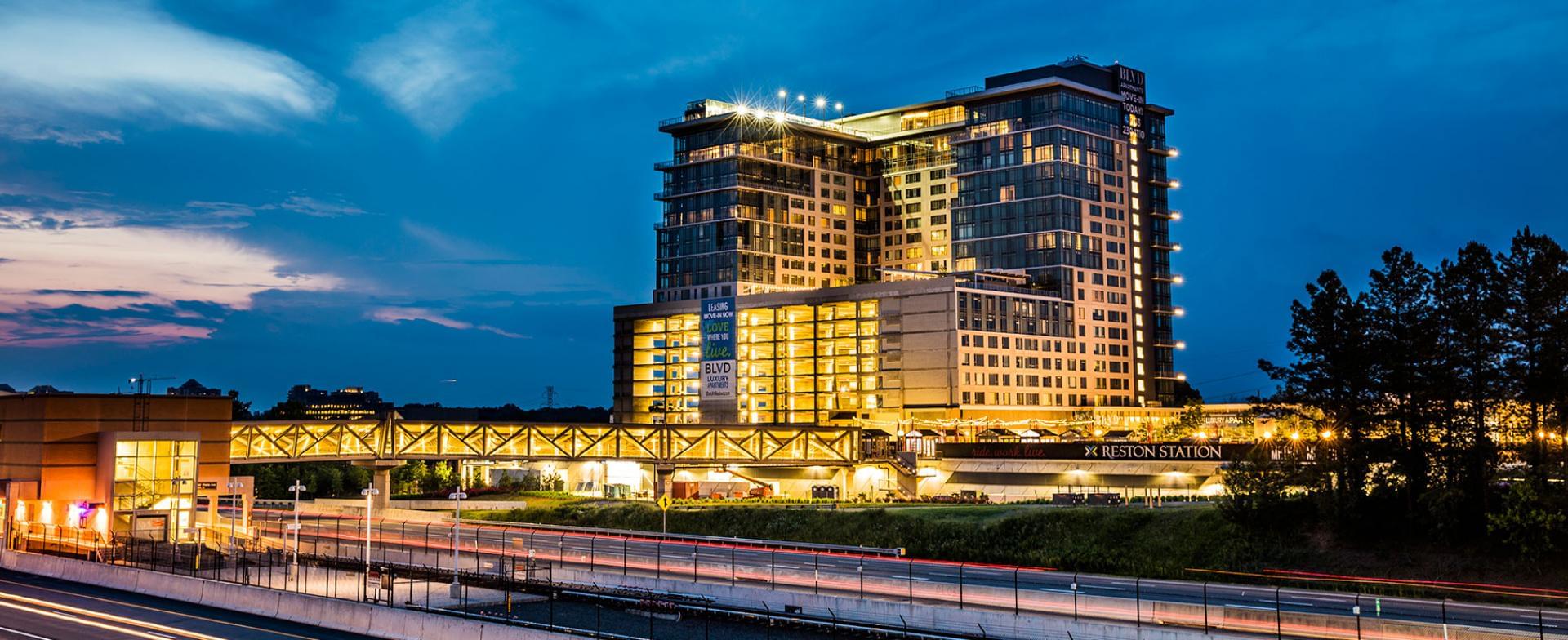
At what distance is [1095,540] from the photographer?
86625 mm

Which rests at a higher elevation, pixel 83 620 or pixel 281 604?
pixel 281 604

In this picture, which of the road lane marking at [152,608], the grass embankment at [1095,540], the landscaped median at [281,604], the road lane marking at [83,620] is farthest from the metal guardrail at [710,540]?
the road lane marking at [83,620]

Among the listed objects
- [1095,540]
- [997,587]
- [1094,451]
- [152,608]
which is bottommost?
[152,608]

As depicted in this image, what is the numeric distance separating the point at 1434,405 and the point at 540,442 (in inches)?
3197

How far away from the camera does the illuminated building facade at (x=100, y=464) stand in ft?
276

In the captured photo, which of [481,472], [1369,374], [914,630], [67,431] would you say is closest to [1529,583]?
[1369,374]

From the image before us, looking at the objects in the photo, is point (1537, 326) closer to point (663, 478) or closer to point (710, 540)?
point (710, 540)

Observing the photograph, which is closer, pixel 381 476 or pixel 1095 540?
pixel 1095 540

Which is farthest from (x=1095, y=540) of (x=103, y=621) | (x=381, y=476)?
(x=381, y=476)

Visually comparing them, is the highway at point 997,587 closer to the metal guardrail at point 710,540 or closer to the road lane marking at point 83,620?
the metal guardrail at point 710,540

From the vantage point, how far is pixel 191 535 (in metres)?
85.2

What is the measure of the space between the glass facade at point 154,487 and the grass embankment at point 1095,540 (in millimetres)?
34244

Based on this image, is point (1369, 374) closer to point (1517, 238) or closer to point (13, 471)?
point (1517, 238)

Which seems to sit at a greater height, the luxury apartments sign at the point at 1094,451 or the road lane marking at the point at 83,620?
the luxury apartments sign at the point at 1094,451
